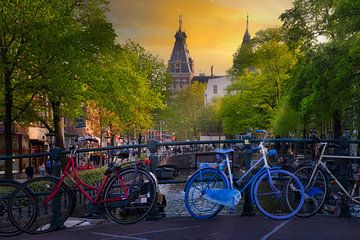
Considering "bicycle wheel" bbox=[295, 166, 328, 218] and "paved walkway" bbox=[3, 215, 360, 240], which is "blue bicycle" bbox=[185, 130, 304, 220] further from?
"bicycle wheel" bbox=[295, 166, 328, 218]

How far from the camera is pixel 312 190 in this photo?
730 cm

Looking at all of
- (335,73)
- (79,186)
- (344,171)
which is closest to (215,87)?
(335,73)

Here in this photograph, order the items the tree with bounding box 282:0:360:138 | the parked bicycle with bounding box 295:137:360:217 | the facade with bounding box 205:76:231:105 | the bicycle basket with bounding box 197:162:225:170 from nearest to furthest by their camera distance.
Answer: the bicycle basket with bounding box 197:162:225:170 → the parked bicycle with bounding box 295:137:360:217 → the tree with bounding box 282:0:360:138 → the facade with bounding box 205:76:231:105

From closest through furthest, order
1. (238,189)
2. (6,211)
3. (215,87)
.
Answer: (6,211)
(238,189)
(215,87)

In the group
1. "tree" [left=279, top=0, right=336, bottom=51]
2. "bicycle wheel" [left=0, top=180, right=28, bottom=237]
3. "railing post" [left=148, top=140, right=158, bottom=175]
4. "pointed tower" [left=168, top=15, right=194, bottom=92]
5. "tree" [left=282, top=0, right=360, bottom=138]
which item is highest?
"pointed tower" [left=168, top=15, right=194, bottom=92]

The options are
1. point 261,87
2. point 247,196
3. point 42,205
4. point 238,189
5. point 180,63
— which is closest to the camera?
point 42,205

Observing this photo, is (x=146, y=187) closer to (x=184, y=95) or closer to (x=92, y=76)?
(x=92, y=76)

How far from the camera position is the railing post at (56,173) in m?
6.91

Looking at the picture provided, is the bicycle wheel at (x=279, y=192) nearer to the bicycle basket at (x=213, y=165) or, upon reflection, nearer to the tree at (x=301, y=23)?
the bicycle basket at (x=213, y=165)

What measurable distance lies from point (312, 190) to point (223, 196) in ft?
4.79

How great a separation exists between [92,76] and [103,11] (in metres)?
6.41

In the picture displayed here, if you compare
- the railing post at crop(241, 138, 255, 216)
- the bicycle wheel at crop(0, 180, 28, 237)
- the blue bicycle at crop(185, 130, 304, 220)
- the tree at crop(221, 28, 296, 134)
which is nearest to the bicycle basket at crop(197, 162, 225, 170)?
the blue bicycle at crop(185, 130, 304, 220)

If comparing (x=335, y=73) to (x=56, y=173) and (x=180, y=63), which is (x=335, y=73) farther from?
(x=180, y=63)

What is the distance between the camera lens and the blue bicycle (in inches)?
275
